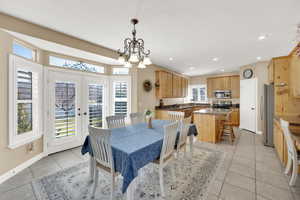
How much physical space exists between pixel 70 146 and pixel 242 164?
401 centimetres

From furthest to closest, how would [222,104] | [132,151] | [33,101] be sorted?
[222,104] → [33,101] → [132,151]

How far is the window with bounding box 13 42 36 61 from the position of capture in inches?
92.3

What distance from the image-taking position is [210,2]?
1744 millimetres

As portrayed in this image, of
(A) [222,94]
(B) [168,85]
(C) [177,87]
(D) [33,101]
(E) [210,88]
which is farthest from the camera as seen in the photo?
(E) [210,88]

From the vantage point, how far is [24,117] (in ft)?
8.29

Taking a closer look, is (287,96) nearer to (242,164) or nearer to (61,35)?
(242,164)

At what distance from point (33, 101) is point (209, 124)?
4.41 metres

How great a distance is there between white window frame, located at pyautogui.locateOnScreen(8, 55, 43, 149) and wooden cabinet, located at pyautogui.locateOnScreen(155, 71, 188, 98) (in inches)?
137

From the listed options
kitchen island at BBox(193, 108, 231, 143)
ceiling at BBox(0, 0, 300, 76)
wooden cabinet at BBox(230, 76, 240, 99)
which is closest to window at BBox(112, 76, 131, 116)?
ceiling at BBox(0, 0, 300, 76)

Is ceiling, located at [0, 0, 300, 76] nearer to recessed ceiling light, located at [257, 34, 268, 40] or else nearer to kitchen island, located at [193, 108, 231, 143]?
recessed ceiling light, located at [257, 34, 268, 40]

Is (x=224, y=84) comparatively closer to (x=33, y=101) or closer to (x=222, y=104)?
(x=222, y=104)

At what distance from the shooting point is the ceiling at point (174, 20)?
5.90 feet

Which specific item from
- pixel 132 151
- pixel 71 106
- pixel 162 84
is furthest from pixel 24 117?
pixel 162 84

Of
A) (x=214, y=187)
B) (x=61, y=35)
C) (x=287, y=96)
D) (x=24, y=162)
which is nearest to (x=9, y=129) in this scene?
(x=24, y=162)
